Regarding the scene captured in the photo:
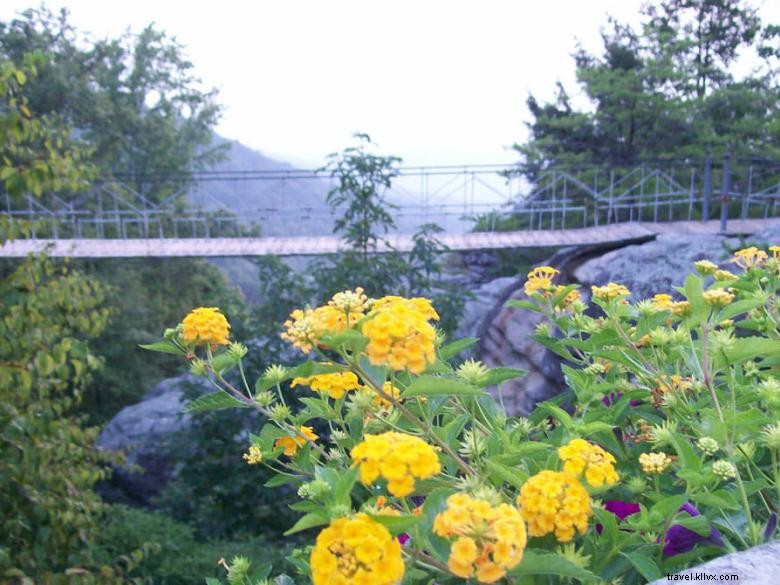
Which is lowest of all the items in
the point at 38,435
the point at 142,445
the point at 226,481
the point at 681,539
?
the point at 142,445

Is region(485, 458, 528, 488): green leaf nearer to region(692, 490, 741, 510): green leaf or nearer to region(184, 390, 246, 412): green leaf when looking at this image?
region(692, 490, 741, 510): green leaf

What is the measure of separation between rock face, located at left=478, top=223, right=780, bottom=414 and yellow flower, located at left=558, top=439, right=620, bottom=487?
6.88 feet

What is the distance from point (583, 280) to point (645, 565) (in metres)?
2.98

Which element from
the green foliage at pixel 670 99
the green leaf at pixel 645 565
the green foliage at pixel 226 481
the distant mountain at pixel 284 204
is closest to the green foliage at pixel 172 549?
the green foliage at pixel 226 481

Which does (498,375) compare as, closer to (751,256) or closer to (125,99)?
(751,256)

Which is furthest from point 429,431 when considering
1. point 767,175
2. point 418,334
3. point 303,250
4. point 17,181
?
point 767,175

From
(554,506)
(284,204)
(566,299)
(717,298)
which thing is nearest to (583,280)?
(566,299)

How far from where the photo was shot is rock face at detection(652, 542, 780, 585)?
0.53 m

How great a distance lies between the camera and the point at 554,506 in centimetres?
58

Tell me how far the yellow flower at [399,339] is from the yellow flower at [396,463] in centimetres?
9

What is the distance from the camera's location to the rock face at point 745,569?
532 millimetres

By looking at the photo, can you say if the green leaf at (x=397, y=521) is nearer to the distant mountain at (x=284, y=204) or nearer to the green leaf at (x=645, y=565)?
the green leaf at (x=645, y=565)

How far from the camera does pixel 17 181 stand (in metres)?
2.02

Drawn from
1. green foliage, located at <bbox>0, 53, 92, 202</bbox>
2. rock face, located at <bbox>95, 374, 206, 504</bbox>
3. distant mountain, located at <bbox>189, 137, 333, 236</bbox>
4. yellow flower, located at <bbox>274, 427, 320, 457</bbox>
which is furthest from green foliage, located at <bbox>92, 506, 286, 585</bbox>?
distant mountain, located at <bbox>189, 137, 333, 236</bbox>
